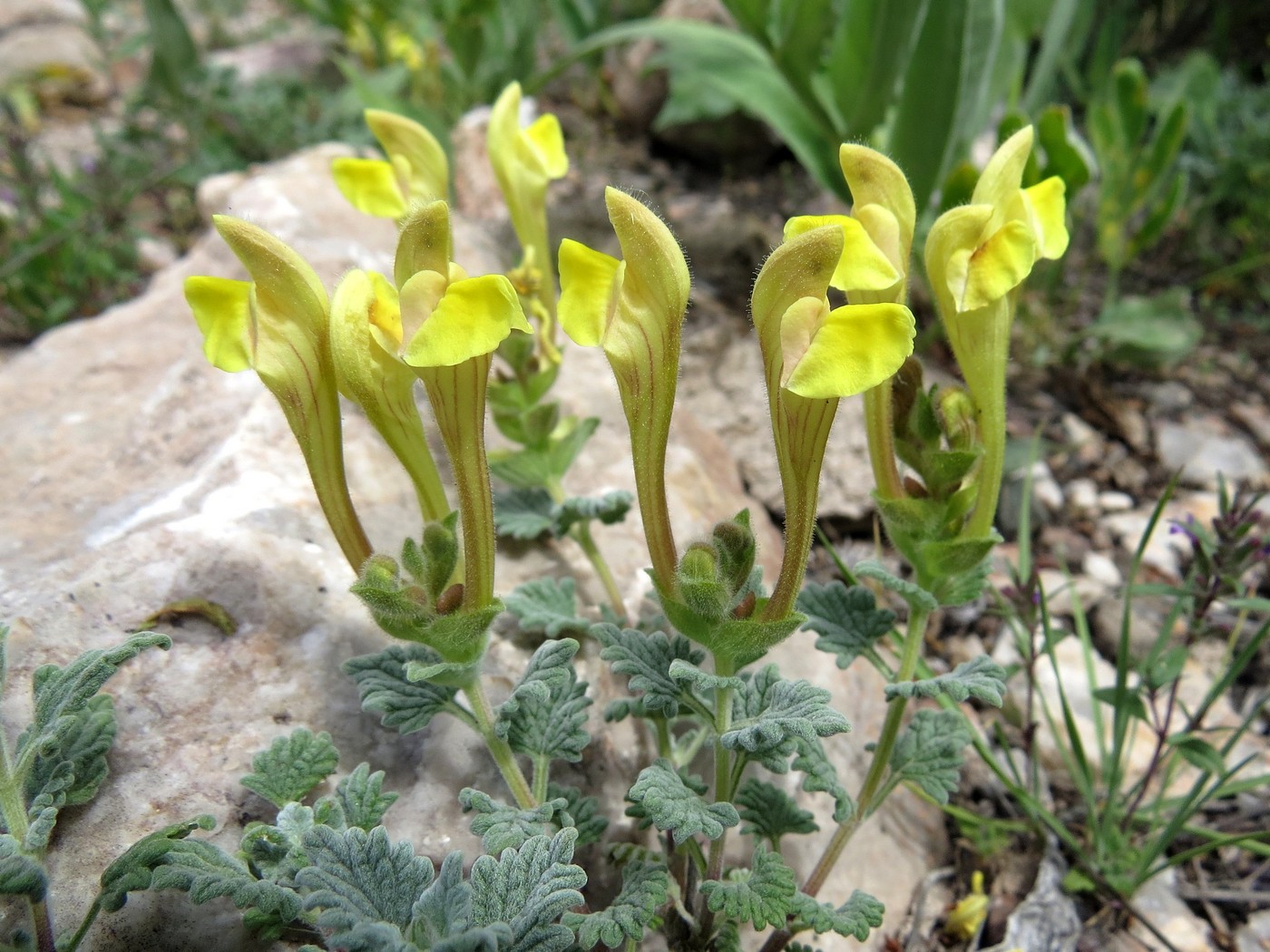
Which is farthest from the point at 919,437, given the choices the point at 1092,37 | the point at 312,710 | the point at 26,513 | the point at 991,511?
the point at 1092,37

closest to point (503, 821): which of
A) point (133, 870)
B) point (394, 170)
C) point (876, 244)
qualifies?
point (133, 870)

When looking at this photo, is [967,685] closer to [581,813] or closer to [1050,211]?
[581,813]

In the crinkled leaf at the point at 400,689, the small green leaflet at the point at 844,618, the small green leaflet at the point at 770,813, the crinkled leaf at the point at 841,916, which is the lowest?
the small green leaflet at the point at 770,813

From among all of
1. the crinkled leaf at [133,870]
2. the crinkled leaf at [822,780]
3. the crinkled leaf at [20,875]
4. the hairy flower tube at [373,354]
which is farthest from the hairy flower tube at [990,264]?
the crinkled leaf at [20,875]

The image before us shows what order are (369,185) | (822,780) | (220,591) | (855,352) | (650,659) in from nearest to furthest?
(855,352), (650,659), (822,780), (220,591), (369,185)

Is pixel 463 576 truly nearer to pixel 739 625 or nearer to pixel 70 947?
pixel 739 625

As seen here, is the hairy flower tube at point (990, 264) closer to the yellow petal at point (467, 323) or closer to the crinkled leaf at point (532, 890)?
the yellow petal at point (467, 323)

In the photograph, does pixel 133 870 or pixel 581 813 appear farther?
pixel 581 813
